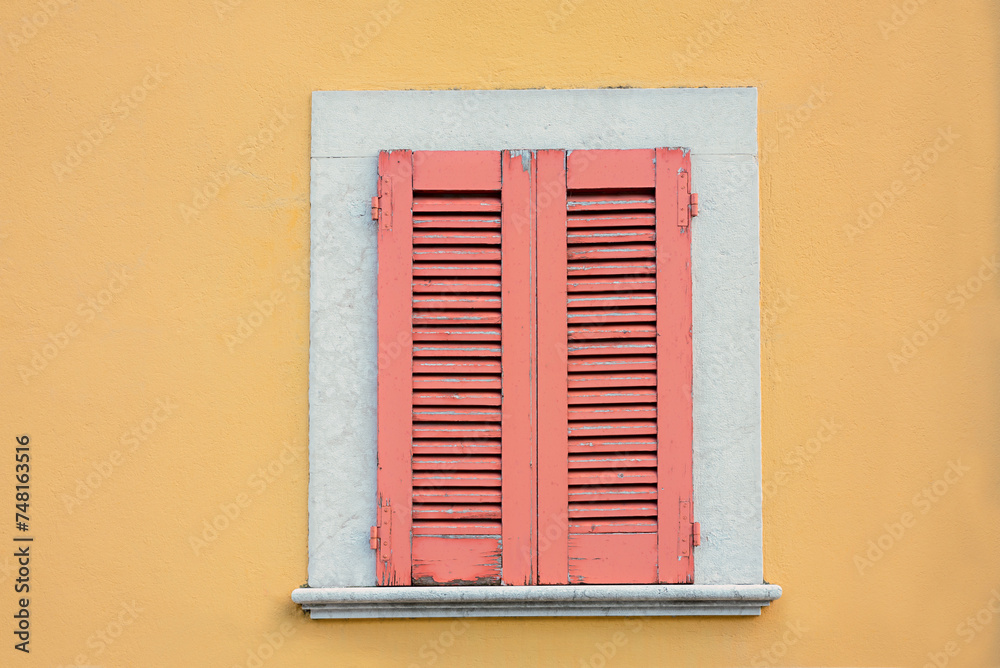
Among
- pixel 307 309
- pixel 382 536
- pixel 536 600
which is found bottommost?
pixel 536 600

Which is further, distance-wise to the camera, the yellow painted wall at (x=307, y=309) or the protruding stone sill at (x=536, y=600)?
the yellow painted wall at (x=307, y=309)

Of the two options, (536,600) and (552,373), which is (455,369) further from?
(536,600)

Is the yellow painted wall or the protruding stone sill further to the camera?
the yellow painted wall

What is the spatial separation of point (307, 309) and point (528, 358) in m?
0.84

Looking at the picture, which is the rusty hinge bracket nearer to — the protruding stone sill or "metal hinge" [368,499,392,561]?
the protruding stone sill

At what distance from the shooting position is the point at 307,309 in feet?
9.63

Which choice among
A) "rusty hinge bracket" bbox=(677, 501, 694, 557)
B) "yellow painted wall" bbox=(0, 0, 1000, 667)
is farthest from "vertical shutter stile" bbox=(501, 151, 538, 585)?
"rusty hinge bracket" bbox=(677, 501, 694, 557)

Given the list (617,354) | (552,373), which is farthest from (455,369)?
(617,354)

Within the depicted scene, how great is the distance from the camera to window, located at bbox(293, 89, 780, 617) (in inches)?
111

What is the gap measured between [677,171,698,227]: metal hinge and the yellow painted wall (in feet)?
1.00

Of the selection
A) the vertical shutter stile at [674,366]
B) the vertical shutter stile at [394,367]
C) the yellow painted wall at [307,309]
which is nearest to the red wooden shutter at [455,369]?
the vertical shutter stile at [394,367]

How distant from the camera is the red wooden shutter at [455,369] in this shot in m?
2.82

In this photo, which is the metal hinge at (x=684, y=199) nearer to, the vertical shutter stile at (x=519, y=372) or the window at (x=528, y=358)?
the window at (x=528, y=358)

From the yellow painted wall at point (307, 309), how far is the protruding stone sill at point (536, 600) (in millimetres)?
71
